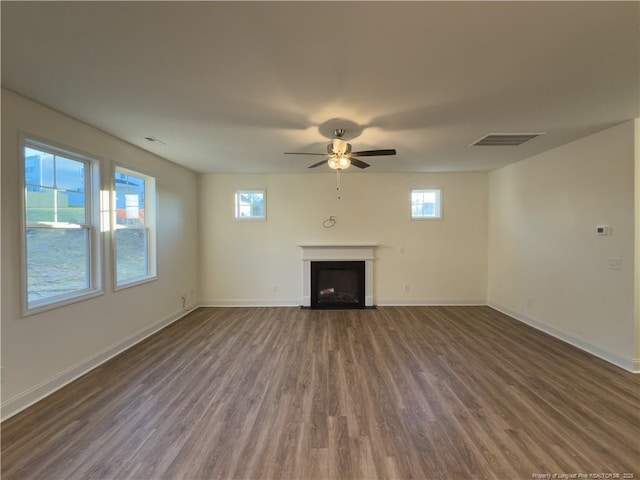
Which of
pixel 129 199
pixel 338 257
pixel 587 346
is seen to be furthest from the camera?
pixel 338 257

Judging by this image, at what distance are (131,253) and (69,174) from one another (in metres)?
1.29

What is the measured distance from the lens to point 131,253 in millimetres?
3729

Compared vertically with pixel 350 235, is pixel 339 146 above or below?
above

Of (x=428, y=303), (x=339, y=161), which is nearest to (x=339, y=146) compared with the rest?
(x=339, y=161)

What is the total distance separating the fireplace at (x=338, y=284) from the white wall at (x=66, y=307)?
8.39 ft

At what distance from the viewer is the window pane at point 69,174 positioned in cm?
268

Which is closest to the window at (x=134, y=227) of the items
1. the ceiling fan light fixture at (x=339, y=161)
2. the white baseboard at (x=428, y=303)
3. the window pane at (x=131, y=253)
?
the window pane at (x=131, y=253)

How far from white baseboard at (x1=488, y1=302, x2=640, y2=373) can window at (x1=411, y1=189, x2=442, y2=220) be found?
7.39 ft

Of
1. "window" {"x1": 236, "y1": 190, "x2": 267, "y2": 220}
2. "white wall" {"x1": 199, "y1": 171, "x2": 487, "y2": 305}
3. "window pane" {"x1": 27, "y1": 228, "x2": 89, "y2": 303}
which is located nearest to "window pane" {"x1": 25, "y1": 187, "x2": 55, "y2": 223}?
"window pane" {"x1": 27, "y1": 228, "x2": 89, "y2": 303}

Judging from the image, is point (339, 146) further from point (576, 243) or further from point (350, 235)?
point (576, 243)

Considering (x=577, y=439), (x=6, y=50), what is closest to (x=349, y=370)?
(x=577, y=439)

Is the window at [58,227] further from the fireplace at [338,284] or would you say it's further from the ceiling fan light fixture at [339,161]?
the fireplace at [338,284]

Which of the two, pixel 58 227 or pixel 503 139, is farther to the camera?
pixel 503 139

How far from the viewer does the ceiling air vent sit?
3.22 metres
